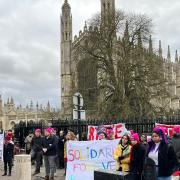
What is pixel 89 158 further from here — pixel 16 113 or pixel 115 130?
pixel 16 113

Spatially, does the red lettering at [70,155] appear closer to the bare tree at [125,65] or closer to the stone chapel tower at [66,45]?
the bare tree at [125,65]

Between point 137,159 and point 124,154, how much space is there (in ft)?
1.31

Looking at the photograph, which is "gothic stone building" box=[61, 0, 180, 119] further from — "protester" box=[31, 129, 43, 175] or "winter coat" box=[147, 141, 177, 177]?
"winter coat" box=[147, 141, 177, 177]

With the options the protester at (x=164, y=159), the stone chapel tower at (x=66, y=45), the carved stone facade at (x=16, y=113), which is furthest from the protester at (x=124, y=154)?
the carved stone facade at (x=16, y=113)

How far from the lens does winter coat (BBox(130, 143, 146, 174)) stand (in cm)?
782

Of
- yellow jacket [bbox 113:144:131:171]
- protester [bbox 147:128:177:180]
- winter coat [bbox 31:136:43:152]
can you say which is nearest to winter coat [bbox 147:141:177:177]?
protester [bbox 147:128:177:180]

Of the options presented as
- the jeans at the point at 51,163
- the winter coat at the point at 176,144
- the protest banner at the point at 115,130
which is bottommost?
the jeans at the point at 51,163

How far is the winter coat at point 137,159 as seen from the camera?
308 inches

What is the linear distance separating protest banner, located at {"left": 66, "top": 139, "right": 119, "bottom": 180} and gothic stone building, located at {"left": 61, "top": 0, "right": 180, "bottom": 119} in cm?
2224

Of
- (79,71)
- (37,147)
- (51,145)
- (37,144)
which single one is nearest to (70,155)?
(51,145)

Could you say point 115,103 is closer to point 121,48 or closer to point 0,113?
point 121,48

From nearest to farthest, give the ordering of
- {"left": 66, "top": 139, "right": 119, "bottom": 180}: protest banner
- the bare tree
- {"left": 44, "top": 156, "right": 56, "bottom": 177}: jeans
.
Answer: {"left": 66, "top": 139, "right": 119, "bottom": 180}: protest banner
{"left": 44, "top": 156, "right": 56, "bottom": 177}: jeans
the bare tree

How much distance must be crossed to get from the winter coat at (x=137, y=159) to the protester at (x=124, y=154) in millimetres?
230

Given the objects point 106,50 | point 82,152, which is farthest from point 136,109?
point 82,152
